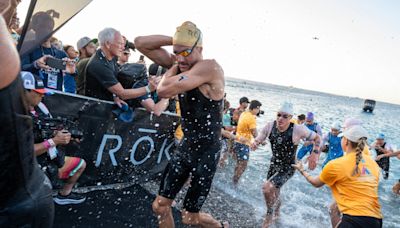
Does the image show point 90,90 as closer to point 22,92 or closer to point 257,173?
point 22,92

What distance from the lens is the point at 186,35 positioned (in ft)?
9.73

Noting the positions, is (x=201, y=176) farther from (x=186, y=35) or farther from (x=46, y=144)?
(x=46, y=144)

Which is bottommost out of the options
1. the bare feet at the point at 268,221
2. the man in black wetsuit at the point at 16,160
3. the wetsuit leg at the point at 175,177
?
the bare feet at the point at 268,221

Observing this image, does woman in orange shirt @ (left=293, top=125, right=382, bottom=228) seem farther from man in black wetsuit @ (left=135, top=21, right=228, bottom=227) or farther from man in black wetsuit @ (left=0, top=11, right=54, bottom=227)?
man in black wetsuit @ (left=0, top=11, right=54, bottom=227)

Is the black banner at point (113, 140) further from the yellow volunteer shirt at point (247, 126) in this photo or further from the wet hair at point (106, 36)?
the yellow volunteer shirt at point (247, 126)

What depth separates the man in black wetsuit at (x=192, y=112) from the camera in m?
2.98

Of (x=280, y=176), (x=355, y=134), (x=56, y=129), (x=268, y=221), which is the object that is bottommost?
(x=268, y=221)

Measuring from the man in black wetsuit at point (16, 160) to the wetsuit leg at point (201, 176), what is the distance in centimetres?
190

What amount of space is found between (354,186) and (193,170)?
69.4 inches

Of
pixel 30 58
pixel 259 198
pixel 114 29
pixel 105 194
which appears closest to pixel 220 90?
pixel 114 29

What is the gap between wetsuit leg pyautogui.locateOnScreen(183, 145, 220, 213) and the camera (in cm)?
325

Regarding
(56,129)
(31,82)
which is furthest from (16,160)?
(56,129)

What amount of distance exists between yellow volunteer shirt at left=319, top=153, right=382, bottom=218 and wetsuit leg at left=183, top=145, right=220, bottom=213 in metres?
1.31

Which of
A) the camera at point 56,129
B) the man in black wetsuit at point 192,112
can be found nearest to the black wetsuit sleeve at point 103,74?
the camera at point 56,129
